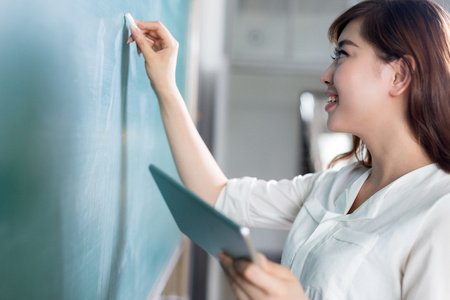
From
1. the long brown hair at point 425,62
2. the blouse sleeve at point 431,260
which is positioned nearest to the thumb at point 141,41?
the long brown hair at point 425,62

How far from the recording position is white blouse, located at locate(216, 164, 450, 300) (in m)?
0.67

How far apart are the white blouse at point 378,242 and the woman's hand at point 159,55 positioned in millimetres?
418

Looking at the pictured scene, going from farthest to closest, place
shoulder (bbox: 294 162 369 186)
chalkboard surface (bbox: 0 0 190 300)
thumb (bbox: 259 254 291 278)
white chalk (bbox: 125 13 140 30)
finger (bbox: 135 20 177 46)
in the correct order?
shoulder (bbox: 294 162 369 186), finger (bbox: 135 20 177 46), white chalk (bbox: 125 13 140 30), thumb (bbox: 259 254 291 278), chalkboard surface (bbox: 0 0 190 300)

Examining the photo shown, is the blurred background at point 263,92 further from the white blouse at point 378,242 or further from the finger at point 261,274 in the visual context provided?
the finger at point 261,274

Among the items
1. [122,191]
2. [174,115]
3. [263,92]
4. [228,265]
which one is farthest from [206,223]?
[263,92]

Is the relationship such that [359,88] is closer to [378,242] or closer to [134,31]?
[378,242]

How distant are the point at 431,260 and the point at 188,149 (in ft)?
1.82

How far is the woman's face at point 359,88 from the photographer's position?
0.85 m

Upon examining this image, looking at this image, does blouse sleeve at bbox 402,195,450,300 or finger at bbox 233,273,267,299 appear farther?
blouse sleeve at bbox 402,195,450,300

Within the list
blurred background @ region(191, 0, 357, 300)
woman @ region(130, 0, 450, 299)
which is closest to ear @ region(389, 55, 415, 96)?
woman @ region(130, 0, 450, 299)

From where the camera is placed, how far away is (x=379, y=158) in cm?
89

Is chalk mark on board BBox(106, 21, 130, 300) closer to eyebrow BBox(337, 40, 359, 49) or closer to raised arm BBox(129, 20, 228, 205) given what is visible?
raised arm BBox(129, 20, 228, 205)

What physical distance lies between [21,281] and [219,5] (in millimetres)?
2758

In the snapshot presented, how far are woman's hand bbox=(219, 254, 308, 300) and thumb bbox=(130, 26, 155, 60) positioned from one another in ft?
1.47
